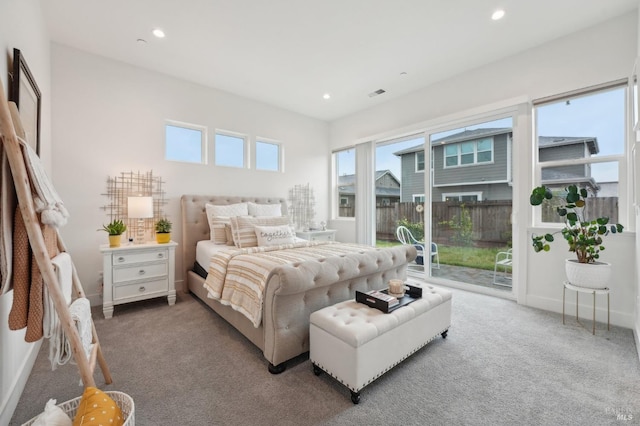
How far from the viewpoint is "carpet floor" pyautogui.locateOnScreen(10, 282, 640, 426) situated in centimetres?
149

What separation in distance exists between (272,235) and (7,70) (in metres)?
2.36

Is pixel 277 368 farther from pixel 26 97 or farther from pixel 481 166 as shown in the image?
pixel 481 166

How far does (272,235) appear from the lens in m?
3.22

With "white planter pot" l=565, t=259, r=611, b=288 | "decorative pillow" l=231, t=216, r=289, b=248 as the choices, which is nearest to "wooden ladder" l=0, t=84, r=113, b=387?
"decorative pillow" l=231, t=216, r=289, b=248

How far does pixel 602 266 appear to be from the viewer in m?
2.40

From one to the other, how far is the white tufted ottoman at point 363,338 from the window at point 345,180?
3.40 m

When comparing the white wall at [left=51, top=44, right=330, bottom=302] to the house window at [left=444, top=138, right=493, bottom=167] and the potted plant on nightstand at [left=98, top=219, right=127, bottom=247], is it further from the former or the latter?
the house window at [left=444, top=138, right=493, bottom=167]

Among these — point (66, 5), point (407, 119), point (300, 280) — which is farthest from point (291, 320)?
point (407, 119)

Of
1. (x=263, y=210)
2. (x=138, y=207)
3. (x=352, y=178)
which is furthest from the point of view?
(x=352, y=178)

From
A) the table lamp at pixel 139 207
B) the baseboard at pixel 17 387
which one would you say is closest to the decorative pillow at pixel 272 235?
the table lamp at pixel 139 207

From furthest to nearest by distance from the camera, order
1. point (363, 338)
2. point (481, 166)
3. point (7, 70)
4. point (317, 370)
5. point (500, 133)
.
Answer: point (481, 166) < point (500, 133) < point (317, 370) < point (7, 70) < point (363, 338)

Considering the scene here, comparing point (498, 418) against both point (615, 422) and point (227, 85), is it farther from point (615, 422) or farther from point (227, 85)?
point (227, 85)

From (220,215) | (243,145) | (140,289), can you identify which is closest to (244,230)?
(220,215)

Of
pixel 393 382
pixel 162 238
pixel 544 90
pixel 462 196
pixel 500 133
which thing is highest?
pixel 544 90
